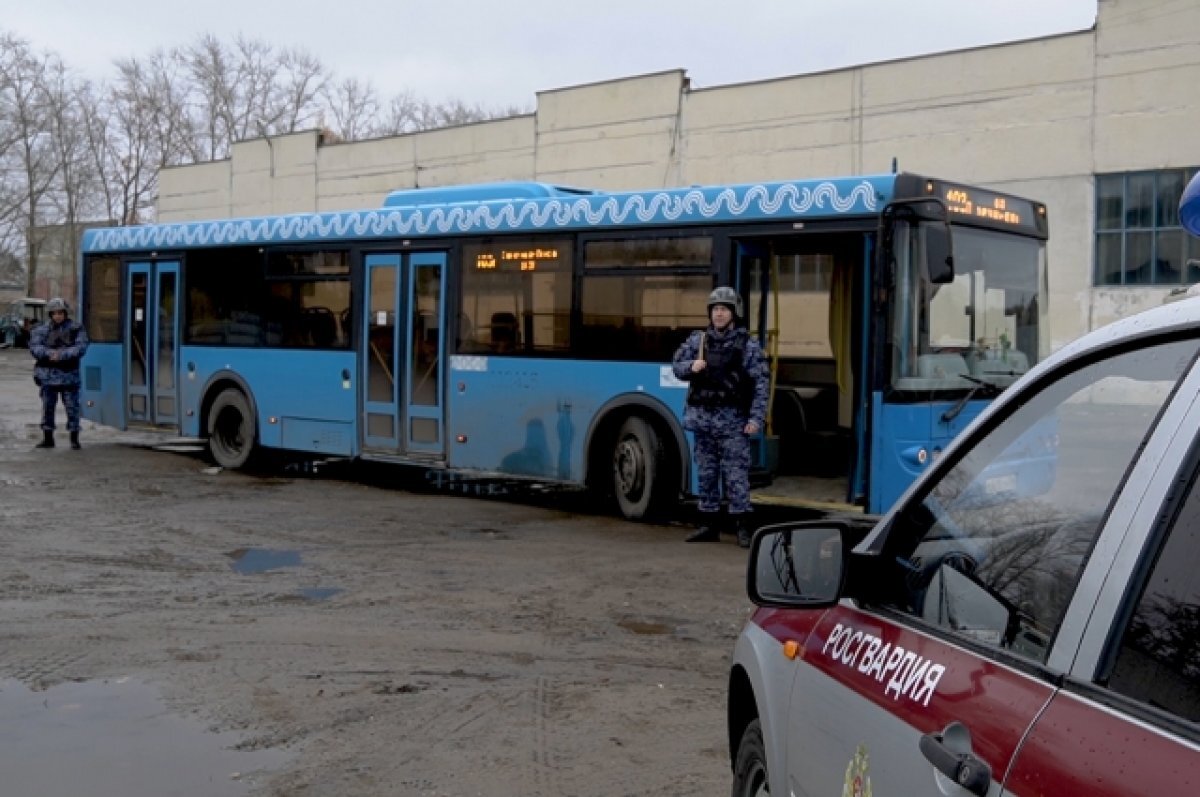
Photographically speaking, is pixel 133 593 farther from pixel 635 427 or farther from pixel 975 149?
pixel 975 149

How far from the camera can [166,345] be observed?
1695cm

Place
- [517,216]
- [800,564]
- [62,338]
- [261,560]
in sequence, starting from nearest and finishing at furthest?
[800,564] → [261,560] → [517,216] → [62,338]

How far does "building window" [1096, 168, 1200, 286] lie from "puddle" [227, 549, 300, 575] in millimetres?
19627

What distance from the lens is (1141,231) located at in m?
25.5

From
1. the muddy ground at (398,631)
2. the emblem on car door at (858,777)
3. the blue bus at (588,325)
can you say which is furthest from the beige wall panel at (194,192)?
the emblem on car door at (858,777)

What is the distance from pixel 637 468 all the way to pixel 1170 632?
10.1m

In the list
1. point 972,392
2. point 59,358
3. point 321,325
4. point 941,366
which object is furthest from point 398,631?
point 59,358

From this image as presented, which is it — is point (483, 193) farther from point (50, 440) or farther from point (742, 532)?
point (50, 440)

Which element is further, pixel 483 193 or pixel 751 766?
pixel 483 193

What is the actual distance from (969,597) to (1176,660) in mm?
757

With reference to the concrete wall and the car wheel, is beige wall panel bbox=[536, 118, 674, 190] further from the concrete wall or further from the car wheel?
the car wheel

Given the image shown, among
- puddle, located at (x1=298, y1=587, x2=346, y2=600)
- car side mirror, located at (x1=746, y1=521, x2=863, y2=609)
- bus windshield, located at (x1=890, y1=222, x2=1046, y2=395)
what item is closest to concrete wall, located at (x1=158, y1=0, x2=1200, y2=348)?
bus windshield, located at (x1=890, y1=222, x2=1046, y2=395)

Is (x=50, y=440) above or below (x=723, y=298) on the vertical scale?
below

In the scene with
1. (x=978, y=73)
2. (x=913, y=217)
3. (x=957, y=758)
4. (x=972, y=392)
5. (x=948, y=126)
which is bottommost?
(x=957, y=758)
